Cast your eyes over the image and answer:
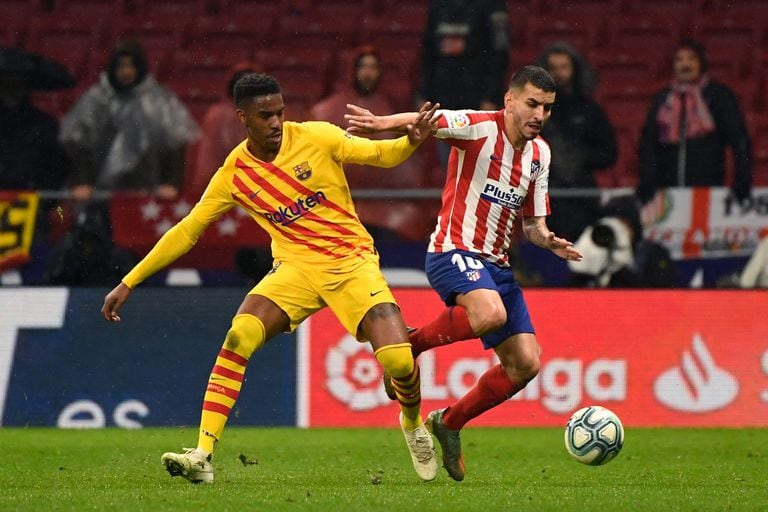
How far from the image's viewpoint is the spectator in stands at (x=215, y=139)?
34.3 feet

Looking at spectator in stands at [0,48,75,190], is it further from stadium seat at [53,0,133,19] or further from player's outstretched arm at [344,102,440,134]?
player's outstretched arm at [344,102,440,134]

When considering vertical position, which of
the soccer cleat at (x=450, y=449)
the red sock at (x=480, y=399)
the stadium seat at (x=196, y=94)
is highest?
the stadium seat at (x=196, y=94)

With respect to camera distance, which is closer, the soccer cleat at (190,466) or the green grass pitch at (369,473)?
the green grass pitch at (369,473)

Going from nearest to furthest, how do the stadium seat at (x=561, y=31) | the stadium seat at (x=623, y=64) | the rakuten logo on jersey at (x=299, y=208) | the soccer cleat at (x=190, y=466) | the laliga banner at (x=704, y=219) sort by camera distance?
the soccer cleat at (x=190, y=466) → the rakuten logo on jersey at (x=299, y=208) → the laliga banner at (x=704, y=219) → the stadium seat at (x=623, y=64) → the stadium seat at (x=561, y=31)

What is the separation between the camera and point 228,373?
6934 mm

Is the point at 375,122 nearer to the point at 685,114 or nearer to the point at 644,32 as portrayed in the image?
the point at 685,114

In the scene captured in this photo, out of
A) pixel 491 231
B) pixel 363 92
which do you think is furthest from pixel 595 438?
pixel 363 92

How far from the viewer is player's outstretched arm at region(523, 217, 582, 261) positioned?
7.32m

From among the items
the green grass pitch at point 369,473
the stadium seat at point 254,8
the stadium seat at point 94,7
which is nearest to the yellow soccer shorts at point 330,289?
the green grass pitch at point 369,473

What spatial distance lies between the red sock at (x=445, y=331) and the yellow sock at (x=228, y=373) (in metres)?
1.17

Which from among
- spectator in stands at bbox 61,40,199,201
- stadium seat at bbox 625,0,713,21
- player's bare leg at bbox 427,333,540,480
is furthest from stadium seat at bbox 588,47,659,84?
player's bare leg at bbox 427,333,540,480

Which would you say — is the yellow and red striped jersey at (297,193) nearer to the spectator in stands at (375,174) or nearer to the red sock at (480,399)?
the red sock at (480,399)

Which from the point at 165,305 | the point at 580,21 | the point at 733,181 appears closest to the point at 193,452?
the point at 165,305

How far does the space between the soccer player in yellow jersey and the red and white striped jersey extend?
415mm
